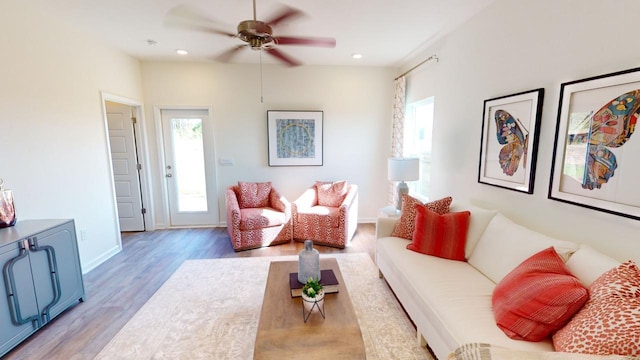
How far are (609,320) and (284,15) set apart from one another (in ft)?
7.78

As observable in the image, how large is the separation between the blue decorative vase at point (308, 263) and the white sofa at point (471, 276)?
71 cm

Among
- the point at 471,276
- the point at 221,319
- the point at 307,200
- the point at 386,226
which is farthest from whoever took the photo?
the point at 307,200

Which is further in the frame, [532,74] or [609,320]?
[532,74]

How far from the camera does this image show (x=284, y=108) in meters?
4.47

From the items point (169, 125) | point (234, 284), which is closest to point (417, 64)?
point (234, 284)

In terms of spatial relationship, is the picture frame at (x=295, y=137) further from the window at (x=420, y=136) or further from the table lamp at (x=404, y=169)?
the table lamp at (x=404, y=169)

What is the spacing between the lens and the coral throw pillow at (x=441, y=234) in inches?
88.2

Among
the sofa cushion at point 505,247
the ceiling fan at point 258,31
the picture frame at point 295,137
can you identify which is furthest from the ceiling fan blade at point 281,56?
the sofa cushion at point 505,247

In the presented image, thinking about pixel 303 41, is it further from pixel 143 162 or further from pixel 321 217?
pixel 143 162

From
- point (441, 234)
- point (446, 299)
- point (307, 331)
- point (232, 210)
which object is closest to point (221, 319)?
point (307, 331)

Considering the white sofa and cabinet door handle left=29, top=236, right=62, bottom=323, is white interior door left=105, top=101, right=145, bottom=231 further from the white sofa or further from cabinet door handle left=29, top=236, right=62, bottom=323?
the white sofa

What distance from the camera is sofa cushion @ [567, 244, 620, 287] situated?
135 centimetres

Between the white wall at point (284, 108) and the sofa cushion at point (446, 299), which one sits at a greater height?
the white wall at point (284, 108)

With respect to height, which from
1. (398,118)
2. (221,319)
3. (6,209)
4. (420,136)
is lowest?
(221,319)
